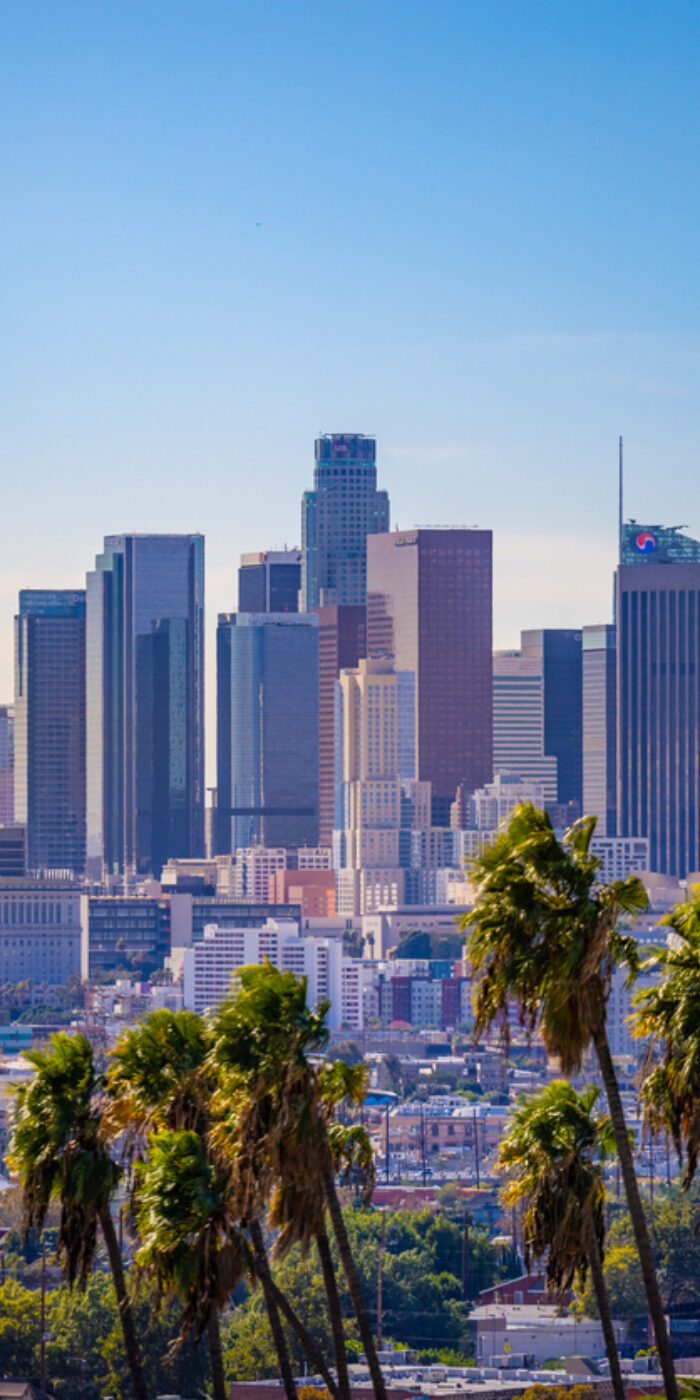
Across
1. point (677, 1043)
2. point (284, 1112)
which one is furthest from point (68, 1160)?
point (677, 1043)

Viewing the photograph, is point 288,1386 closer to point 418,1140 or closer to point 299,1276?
point 299,1276

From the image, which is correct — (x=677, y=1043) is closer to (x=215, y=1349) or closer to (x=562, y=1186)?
(x=562, y=1186)

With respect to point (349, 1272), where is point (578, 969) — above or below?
above

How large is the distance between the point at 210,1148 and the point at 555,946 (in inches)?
168

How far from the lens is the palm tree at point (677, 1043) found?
2114cm

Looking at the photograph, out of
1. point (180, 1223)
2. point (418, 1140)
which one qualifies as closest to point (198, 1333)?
point (180, 1223)

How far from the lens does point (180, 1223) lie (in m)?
22.2

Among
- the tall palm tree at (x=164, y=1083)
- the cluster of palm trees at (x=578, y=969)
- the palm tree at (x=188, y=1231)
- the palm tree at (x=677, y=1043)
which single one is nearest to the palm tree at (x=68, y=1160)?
the tall palm tree at (x=164, y=1083)

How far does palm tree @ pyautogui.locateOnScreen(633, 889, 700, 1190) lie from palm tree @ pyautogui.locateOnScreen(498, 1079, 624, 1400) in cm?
118

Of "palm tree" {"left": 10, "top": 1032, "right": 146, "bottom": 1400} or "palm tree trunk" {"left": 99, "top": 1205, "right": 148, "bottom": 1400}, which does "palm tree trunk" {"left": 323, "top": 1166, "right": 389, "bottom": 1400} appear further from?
"palm tree trunk" {"left": 99, "top": 1205, "right": 148, "bottom": 1400}

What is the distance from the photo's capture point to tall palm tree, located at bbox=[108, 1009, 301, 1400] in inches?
935

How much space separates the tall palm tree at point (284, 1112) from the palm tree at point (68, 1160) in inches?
87.5

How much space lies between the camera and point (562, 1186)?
904 inches

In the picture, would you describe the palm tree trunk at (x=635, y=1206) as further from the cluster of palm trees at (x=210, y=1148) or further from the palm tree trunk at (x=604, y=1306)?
the cluster of palm trees at (x=210, y=1148)
